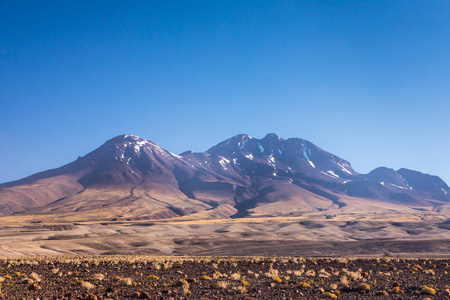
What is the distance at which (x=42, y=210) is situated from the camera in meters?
192

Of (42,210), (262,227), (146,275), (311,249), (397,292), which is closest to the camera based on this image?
(397,292)

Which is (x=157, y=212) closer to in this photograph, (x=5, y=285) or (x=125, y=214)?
(x=125, y=214)

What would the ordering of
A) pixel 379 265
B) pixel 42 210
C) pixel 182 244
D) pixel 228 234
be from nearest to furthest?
pixel 379 265 < pixel 182 244 < pixel 228 234 < pixel 42 210

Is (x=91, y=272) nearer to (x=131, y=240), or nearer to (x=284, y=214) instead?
(x=131, y=240)

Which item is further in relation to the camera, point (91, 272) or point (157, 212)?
point (157, 212)

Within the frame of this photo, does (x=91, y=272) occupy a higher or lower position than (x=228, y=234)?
higher

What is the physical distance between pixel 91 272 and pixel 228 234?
231 feet

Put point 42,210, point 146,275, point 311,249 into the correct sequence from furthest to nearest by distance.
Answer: point 42,210 → point 311,249 → point 146,275

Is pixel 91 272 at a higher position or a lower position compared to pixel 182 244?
higher

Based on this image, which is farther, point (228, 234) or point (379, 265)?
point (228, 234)

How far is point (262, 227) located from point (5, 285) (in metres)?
94.8

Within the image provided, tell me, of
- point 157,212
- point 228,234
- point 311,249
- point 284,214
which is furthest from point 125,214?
point 311,249

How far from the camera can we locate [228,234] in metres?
89.6

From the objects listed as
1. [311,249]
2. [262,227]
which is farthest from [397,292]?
[262,227]
